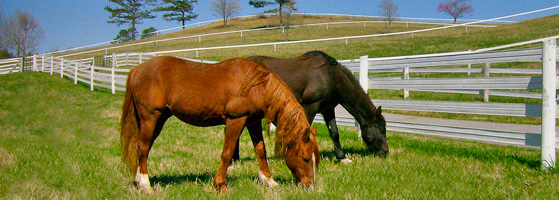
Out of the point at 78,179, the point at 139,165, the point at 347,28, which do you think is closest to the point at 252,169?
the point at 139,165

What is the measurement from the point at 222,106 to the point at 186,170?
156cm

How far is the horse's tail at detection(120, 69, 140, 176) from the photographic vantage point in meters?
4.37

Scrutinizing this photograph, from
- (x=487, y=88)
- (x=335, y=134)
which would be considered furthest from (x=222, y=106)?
(x=487, y=88)

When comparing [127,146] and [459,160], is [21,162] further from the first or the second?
[459,160]

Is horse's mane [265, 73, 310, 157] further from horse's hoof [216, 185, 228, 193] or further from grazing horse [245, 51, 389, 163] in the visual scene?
grazing horse [245, 51, 389, 163]

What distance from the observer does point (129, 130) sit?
4.51 meters

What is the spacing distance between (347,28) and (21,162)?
44.8 metres

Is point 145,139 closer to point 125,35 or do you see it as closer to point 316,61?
point 316,61

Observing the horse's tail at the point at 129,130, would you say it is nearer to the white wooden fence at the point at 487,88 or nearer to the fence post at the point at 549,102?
the white wooden fence at the point at 487,88

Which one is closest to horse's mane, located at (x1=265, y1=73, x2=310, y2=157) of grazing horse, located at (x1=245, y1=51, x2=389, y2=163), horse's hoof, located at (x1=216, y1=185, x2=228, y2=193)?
horse's hoof, located at (x1=216, y1=185, x2=228, y2=193)

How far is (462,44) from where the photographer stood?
1040 inches

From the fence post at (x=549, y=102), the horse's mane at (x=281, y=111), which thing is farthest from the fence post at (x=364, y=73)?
the horse's mane at (x=281, y=111)

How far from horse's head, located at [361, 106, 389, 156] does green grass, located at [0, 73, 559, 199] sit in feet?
0.53

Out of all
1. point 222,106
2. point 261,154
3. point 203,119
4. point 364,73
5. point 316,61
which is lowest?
point 261,154
